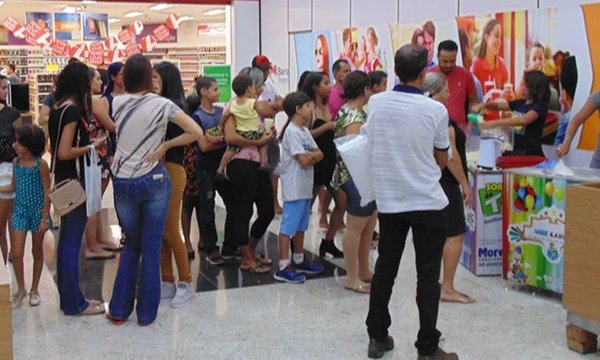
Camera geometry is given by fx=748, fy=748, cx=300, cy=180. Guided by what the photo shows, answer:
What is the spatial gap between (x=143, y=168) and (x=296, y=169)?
1.18 m

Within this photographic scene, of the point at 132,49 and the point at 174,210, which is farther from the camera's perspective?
the point at 132,49

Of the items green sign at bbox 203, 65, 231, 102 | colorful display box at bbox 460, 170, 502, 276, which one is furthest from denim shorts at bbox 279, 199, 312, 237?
green sign at bbox 203, 65, 231, 102

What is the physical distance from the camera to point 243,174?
16.7ft

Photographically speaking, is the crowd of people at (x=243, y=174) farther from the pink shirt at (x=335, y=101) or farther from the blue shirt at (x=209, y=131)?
the pink shirt at (x=335, y=101)

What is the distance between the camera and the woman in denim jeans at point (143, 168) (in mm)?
4051

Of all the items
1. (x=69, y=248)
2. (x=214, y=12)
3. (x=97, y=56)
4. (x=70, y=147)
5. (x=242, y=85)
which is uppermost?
(x=214, y=12)

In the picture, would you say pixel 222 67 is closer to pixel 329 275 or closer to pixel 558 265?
pixel 329 275

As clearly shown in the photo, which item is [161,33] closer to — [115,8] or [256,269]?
[115,8]

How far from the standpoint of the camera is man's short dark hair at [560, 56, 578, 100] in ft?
17.8

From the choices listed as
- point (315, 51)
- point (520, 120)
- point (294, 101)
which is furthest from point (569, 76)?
point (315, 51)

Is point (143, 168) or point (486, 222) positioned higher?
point (143, 168)

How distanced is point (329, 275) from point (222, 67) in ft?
22.3

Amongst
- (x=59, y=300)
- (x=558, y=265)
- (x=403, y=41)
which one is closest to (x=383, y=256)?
(x=558, y=265)

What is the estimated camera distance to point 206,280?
5.12 meters
